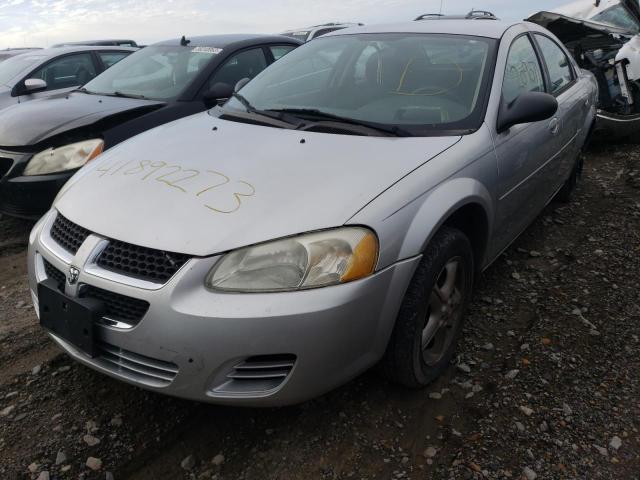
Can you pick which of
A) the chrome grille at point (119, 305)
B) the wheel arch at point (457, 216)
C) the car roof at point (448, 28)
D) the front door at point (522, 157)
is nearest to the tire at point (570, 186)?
the front door at point (522, 157)

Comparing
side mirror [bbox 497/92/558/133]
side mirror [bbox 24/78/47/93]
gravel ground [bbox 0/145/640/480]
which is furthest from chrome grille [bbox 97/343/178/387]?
side mirror [bbox 24/78/47/93]

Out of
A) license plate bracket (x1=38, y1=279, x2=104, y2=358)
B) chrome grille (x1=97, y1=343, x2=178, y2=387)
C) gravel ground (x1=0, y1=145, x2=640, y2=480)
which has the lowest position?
gravel ground (x1=0, y1=145, x2=640, y2=480)

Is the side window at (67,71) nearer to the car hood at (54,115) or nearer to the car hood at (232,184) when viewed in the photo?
the car hood at (54,115)

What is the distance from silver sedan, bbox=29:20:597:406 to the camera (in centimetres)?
175

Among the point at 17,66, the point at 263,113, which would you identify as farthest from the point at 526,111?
the point at 17,66

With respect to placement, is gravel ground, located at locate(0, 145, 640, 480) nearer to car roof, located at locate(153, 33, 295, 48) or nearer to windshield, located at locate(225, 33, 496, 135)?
windshield, located at locate(225, 33, 496, 135)

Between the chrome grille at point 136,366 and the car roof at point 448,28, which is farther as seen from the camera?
the car roof at point 448,28

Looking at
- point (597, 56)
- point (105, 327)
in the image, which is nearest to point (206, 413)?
point (105, 327)

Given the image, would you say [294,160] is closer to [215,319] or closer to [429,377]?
[215,319]

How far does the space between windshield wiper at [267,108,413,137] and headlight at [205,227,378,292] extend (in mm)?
780

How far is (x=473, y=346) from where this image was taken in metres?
2.67

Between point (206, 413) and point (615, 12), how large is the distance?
7518 mm

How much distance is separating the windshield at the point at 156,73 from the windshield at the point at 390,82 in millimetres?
1456

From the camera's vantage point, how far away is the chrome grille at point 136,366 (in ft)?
5.91
